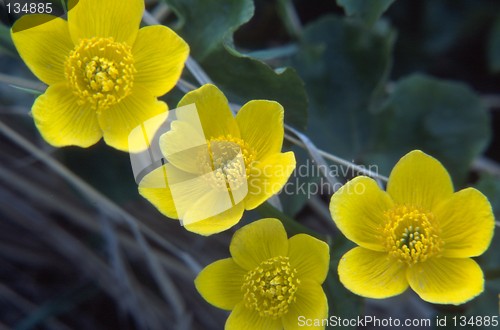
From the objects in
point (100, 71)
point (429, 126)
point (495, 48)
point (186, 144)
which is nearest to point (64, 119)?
point (100, 71)

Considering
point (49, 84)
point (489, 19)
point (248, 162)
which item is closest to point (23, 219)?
point (49, 84)

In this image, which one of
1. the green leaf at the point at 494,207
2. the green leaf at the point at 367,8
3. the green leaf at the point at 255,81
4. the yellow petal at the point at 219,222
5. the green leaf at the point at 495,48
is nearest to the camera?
the yellow petal at the point at 219,222

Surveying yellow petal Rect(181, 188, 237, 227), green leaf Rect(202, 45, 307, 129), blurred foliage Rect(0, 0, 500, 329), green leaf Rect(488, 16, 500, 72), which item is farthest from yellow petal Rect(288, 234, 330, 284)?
green leaf Rect(488, 16, 500, 72)

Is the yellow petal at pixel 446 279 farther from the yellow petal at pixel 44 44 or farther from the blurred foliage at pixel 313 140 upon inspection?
the yellow petal at pixel 44 44

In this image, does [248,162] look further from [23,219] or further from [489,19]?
[489,19]

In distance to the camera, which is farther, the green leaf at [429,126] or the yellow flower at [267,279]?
the green leaf at [429,126]

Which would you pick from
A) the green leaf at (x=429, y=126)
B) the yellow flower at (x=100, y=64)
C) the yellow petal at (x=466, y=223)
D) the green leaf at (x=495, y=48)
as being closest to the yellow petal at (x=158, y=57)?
the yellow flower at (x=100, y=64)

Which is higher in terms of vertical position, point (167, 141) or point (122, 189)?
point (167, 141)
